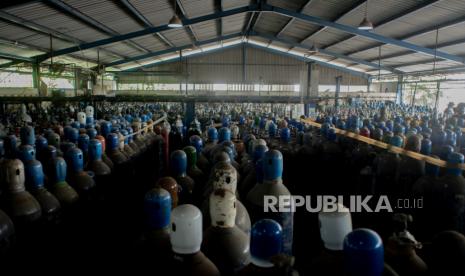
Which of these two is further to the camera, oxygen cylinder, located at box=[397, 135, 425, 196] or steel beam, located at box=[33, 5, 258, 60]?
steel beam, located at box=[33, 5, 258, 60]

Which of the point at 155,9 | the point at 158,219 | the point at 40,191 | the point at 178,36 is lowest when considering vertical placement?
the point at 40,191

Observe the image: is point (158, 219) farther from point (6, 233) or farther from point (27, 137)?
point (27, 137)

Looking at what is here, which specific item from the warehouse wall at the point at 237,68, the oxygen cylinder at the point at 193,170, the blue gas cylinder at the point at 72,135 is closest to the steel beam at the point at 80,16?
the blue gas cylinder at the point at 72,135

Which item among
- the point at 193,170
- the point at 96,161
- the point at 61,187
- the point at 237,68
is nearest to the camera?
the point at 61,187

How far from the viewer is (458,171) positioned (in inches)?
114

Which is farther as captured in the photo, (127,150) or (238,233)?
(127,150)

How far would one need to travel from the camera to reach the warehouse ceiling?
10879 mm

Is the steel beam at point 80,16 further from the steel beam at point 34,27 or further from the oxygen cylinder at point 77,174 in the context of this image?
the oxygen cylinder at point 77,174

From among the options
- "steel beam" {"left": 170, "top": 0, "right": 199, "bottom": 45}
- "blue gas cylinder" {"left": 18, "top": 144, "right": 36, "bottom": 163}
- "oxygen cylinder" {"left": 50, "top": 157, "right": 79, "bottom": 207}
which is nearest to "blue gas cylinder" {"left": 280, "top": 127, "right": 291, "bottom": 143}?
"oxygen cylinder" {"left": 50, "top": 157, "right": 79, "bottom": 207}

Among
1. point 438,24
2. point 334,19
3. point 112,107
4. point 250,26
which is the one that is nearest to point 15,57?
point 112,107

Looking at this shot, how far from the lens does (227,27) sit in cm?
1983

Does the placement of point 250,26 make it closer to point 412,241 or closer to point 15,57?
point 15,57

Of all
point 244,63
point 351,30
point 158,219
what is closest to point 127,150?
point 158,219

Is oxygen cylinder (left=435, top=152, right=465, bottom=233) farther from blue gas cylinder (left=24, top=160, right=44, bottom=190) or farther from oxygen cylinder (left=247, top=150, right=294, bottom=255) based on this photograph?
blue gas cylinder (left=24, top=160, right=44, bottom=190)
